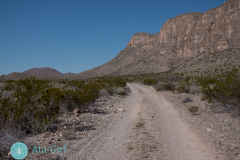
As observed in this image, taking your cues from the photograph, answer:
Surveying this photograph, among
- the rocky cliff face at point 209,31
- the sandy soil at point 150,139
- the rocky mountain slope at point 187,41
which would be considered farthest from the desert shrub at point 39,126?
the rocky cliff face at point 209,31

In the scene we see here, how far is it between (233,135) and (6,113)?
670 centimetres

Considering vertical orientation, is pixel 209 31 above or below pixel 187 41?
above

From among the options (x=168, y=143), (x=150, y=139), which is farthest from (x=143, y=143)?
(x=168, y=143)

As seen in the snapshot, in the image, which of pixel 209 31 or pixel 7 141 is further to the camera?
Answer: pixel 209 31

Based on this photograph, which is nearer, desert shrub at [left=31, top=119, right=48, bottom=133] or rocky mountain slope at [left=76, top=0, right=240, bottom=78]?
desert shrub at [left=31, top=119, right=48, bottom=133]

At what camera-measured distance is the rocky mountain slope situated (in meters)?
46.5

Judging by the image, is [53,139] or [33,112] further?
[33,112]

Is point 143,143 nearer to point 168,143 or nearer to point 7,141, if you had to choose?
point 168,143

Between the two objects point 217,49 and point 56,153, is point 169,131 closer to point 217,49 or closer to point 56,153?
point 56,153

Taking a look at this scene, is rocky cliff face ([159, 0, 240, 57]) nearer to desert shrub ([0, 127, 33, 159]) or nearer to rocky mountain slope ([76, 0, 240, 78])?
rocky mountain slope ([76, 0, 240, 78])

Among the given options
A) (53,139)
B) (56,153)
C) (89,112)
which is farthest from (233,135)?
(89,112)

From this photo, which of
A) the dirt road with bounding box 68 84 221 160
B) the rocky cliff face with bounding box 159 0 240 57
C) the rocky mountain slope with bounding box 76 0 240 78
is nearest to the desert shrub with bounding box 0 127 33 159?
the dirt road with bounding box 68 84 221 160

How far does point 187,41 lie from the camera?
6425 centimetres

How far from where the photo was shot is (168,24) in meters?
84.6
